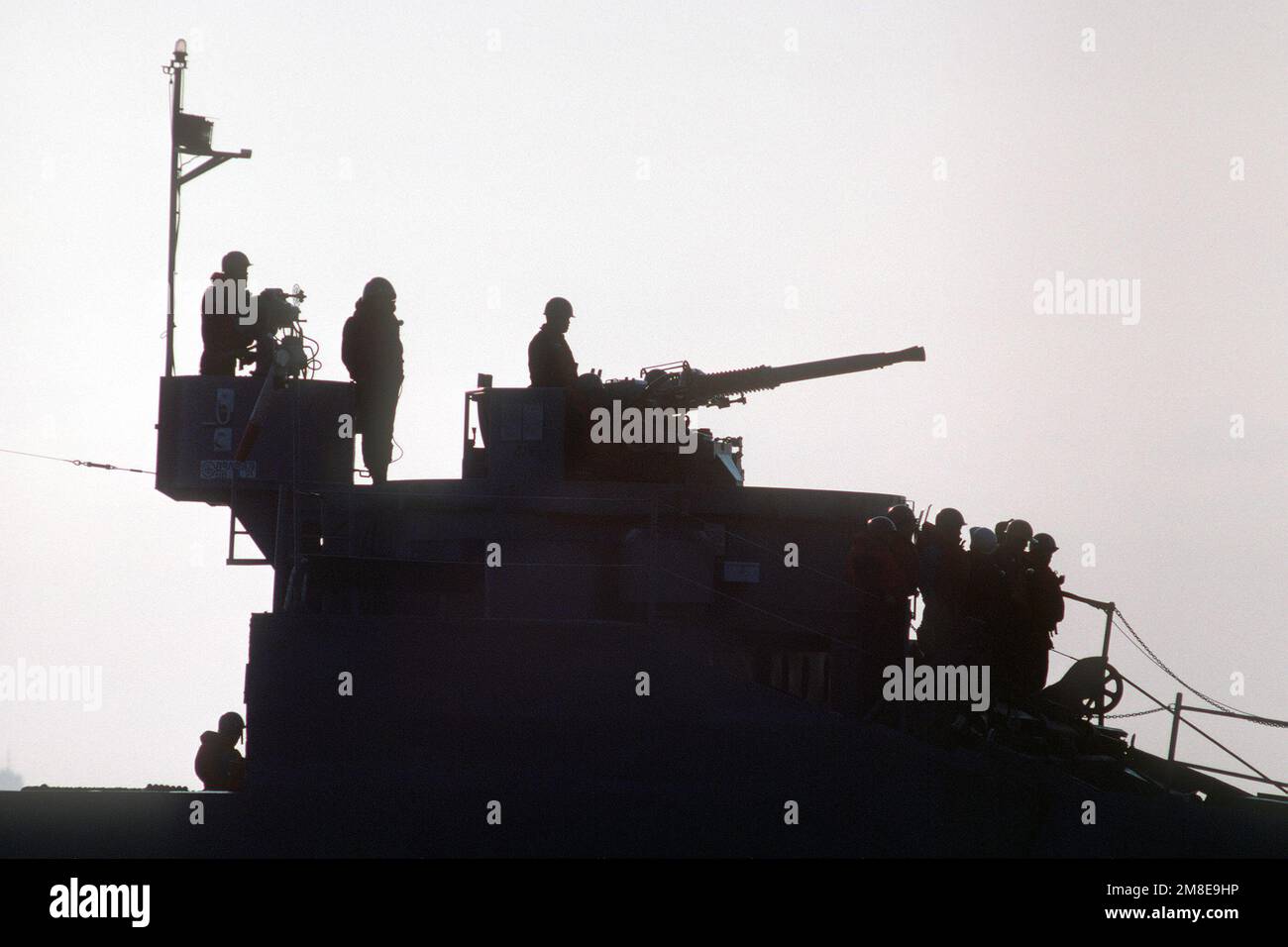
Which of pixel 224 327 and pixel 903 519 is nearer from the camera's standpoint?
pixel 903 519

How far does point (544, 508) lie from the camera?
37.5 feet

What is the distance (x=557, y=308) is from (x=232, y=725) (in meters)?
3.83

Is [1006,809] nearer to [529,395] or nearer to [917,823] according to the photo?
[917,823]

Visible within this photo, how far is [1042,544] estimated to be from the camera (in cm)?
1134

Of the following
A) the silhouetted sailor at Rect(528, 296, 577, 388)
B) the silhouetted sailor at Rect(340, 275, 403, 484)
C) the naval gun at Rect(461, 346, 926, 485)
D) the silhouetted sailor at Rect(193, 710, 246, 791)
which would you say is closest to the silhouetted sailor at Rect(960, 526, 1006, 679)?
→ the naval gun at Rect(461, 346, 926, 485)

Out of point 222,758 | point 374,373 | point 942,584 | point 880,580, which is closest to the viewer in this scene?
point 880,580

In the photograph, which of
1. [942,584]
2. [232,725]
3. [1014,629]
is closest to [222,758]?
[232,725]

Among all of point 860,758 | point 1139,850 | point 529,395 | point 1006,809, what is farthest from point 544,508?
point 1139,850

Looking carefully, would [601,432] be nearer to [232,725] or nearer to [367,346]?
[367,346]

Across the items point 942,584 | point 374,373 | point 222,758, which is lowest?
point 222,758

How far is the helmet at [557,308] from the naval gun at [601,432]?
0.53 m

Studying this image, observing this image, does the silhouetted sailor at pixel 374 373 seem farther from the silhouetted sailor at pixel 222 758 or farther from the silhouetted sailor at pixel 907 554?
the silhouetted sailor at pixel 907 554

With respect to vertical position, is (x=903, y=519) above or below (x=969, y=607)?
above

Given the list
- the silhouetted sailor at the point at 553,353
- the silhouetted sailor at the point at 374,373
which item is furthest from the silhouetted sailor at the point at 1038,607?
the silhouetted sailor at the point at 374,373
